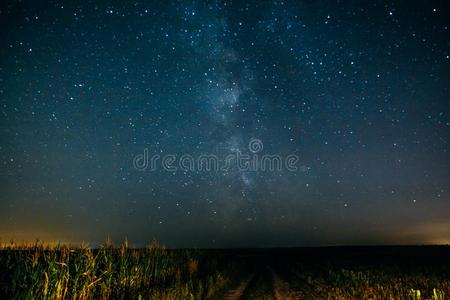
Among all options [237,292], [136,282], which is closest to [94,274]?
[136,282]

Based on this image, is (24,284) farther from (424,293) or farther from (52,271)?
(424,293)

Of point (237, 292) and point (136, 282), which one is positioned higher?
point (136, 282)

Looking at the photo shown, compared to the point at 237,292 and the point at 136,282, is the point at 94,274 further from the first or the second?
the point at 237,292

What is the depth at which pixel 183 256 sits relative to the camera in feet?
65.1

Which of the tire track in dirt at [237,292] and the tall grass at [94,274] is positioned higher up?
the tall grass at [94,274]

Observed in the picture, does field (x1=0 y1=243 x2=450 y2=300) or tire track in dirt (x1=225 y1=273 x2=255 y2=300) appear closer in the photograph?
field (x1=0 y1=243 x2=450 y2=300)

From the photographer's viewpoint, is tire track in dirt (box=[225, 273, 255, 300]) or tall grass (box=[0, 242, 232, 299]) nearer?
tall grass (box=[0, 242, 232, 299])

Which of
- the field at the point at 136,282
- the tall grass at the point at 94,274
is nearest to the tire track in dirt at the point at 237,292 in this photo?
the field at the point at 136,282

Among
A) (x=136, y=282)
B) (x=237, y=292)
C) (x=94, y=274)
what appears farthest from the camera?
(x=237, y=292)

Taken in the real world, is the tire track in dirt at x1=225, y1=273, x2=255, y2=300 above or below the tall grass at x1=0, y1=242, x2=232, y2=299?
below

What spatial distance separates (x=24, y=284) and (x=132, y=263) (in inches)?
219

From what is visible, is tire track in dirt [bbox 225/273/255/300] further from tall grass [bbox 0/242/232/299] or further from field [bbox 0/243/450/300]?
tall grass [bbox 0/242/232/299]

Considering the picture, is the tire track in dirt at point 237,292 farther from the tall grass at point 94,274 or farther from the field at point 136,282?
the tall grass at point 94,274

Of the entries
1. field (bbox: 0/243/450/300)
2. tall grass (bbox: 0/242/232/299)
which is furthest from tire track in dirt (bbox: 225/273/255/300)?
tall grass (bbox: 0/242/232/299)
